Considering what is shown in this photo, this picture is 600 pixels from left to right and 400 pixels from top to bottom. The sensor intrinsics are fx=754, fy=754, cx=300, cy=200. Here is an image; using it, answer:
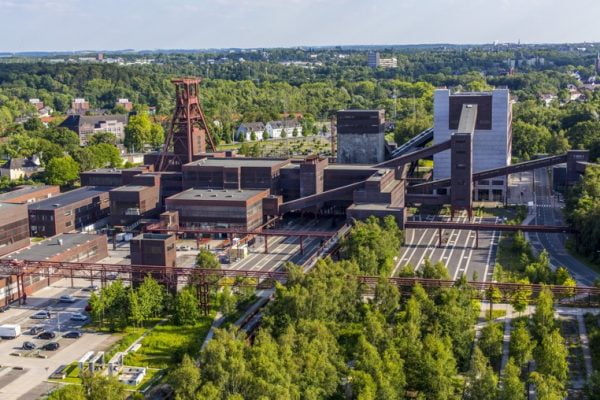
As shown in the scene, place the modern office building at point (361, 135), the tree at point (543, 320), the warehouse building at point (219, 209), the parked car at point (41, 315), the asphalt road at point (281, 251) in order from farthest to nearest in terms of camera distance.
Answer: the modern office building at point (361, 135) → the warehouse building at point (219, 209) → the asphalt road at point (281, 251) → the parked car at point (41, 315) → the tree at point (543, 320)

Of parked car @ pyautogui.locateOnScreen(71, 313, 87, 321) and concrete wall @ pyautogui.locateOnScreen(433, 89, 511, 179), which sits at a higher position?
concrete wall @ pyautogui.locateOnScreen(433, 89, 511, 179)

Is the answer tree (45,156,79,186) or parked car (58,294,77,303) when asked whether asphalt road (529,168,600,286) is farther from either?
tree (45,156,79,186)

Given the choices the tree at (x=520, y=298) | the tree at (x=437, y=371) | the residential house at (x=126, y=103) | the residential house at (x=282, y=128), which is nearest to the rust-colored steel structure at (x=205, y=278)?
the tree at (x=520, y=298)

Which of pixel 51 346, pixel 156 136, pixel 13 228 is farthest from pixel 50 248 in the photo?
pixel 156 136

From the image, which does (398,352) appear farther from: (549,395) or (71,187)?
(71,187)

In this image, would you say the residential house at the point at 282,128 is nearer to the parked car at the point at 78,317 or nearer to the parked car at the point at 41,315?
the parked car at the point at 41,315

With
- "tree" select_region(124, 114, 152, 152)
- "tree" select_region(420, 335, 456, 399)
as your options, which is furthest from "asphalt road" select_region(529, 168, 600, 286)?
"tree" select_region(124, 114, 152, 152)

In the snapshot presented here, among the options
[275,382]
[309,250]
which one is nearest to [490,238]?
[309,250]
